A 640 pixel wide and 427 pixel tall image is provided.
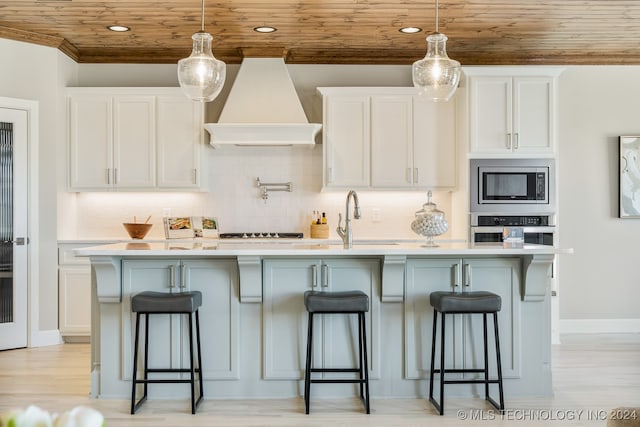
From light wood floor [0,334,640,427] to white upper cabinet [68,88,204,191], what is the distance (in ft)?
6.21

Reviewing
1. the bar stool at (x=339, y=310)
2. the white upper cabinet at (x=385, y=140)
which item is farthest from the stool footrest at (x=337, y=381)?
the white upper cabinet at (x=385, y=140)

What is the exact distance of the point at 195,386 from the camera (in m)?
3.72

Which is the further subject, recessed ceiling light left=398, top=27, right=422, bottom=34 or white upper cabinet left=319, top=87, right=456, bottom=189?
white upper cabinet left=319, top=87, right=456, bottom=189

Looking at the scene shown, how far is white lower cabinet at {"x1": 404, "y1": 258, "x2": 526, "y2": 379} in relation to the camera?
12.2 ft

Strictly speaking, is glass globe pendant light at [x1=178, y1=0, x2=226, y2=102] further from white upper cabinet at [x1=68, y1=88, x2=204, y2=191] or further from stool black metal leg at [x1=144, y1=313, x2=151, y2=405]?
white upper cabinet at [x1=68, y1=88, x2=204, y2=191]

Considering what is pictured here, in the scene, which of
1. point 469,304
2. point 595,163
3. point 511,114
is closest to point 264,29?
point 511,114

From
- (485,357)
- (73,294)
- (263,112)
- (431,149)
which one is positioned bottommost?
(485,357)

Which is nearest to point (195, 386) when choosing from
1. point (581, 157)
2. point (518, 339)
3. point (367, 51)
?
point (518, 339)

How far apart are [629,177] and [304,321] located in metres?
3.94

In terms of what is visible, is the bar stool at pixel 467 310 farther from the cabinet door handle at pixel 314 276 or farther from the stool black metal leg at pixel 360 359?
the cabinet door handle at pixel 314 276

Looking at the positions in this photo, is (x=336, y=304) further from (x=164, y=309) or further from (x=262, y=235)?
(x=262, y=235)

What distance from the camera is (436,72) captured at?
3.46m

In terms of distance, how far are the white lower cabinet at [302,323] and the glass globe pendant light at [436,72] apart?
1086mm

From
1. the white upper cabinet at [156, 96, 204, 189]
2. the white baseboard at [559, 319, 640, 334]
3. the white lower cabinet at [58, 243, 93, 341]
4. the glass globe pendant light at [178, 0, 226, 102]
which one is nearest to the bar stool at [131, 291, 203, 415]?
the glass globe pendant light at [178, 0, 226, 102]
